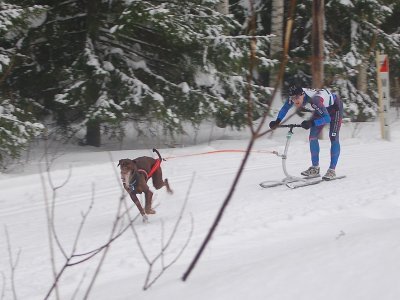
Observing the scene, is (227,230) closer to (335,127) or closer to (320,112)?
(320,112)

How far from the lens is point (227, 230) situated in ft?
19.5

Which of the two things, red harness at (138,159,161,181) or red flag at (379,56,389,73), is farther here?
red flag at (379,56,389,73)

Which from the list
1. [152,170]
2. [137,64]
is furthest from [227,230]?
[137,64]

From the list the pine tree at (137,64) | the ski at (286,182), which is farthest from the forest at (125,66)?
the ski at (286,182)

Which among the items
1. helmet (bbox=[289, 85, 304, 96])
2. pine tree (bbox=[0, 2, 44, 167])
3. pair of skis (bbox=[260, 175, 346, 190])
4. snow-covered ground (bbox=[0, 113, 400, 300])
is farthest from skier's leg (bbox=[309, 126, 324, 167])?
pine tree (bbox=[0, 2, 44, 167])

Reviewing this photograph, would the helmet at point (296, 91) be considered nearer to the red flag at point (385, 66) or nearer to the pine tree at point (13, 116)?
the pine tree at point (13, 116)

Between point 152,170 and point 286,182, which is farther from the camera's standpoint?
point 286,182

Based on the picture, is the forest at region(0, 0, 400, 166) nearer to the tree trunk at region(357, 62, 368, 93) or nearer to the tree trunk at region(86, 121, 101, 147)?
the tree trunk at region(86, 121, 101, 147)

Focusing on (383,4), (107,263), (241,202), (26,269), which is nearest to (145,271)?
(107,263)

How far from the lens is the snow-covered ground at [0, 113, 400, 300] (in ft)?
9.08

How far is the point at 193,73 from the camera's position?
12656 mm

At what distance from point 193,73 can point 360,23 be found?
621cm

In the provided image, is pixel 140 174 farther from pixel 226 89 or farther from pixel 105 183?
pixel 226 89

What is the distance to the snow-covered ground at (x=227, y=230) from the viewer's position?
277 centimetres
